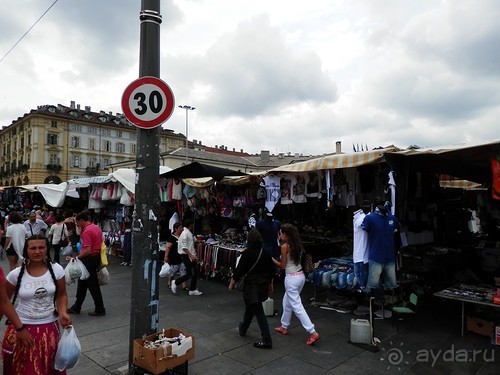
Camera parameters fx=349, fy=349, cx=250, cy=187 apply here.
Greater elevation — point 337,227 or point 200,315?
point 337,227

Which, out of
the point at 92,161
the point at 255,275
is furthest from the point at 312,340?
the point at 92,161

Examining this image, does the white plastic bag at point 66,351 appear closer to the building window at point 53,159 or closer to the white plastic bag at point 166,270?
the white plastic bag at point 166,270

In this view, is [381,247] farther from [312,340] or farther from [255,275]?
[255,275]

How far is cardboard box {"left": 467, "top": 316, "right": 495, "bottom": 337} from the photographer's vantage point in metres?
5.06

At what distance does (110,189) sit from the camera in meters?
11.9

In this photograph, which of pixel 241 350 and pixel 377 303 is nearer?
pixel 241 350

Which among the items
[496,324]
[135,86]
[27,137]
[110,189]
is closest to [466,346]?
[496,324]

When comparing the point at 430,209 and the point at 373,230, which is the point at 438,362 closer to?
the point at 373,230

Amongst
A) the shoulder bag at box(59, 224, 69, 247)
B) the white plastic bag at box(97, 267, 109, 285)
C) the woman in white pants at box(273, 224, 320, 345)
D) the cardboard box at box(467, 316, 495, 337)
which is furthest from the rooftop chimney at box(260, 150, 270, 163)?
the woman in white pants at box(273, 224, 320, 345)

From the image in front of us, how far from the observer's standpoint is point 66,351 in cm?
285

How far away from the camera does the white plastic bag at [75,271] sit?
5551 mm

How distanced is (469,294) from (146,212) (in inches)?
188

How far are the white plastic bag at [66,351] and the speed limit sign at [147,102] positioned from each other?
2024 millimetres

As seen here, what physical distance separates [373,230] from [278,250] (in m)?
2.36
